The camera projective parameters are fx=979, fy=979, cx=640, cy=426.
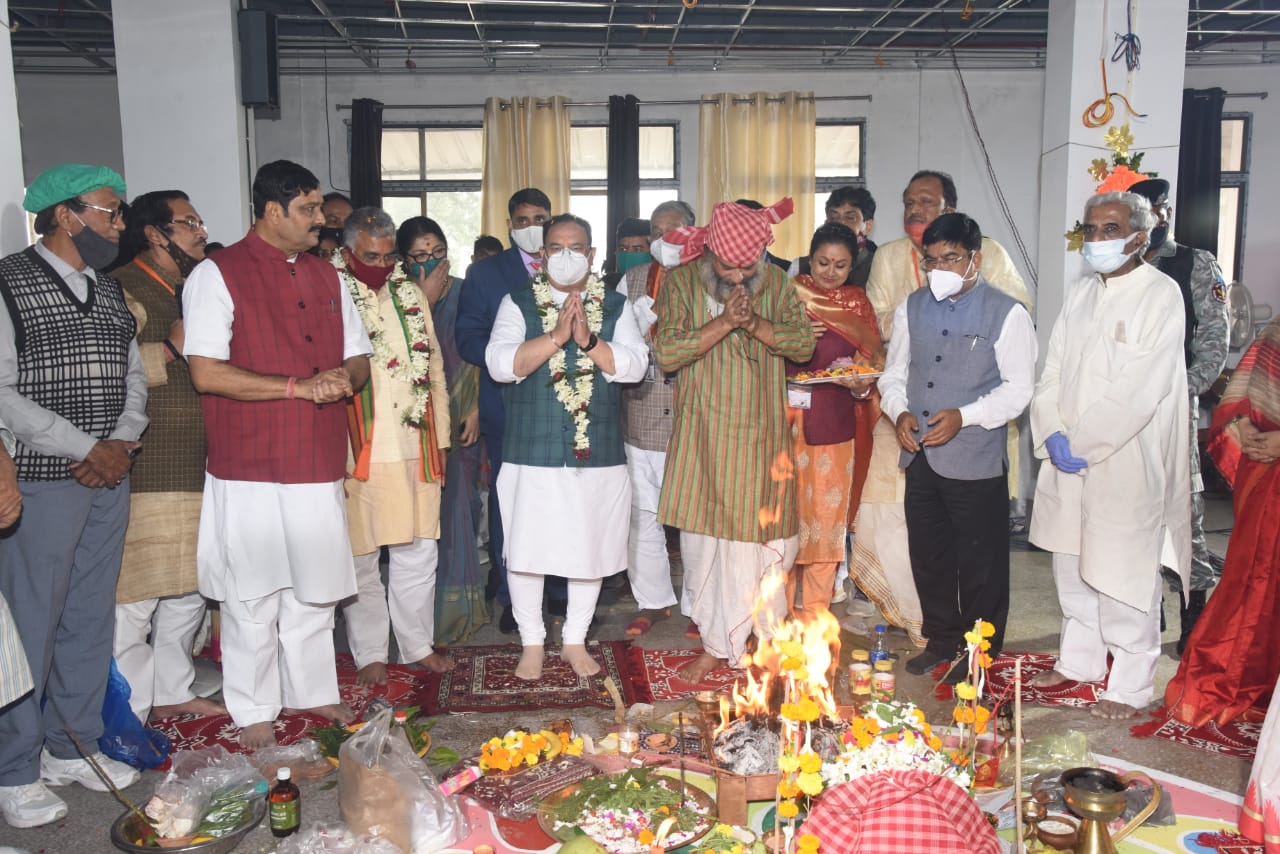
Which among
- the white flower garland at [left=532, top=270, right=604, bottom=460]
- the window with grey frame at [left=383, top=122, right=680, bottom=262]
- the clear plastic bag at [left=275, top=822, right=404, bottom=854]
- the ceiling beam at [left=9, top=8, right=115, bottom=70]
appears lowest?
the clear plastic bag at [left=275, top=822, right=404, bottom=854]

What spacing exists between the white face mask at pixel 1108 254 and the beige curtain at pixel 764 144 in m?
6.09

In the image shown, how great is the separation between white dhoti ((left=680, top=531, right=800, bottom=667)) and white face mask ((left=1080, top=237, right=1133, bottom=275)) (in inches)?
61.9

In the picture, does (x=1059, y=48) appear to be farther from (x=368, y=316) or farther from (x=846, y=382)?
(x=368, y=316)

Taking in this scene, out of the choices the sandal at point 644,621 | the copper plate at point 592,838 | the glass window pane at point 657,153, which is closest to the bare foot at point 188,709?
the copper plate at point 592,838

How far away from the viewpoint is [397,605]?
4168mm

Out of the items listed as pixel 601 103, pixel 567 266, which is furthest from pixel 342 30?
pixel 567 266

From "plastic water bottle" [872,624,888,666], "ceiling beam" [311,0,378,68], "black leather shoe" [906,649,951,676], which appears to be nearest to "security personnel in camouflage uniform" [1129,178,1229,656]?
"black leather shoe" [906,649,951,676]

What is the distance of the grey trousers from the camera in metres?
2.95

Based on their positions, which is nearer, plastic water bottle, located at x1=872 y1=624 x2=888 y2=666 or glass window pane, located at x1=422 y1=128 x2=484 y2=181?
plastic water bottle, located at x1=872 y1=624 x2=888 y2=666

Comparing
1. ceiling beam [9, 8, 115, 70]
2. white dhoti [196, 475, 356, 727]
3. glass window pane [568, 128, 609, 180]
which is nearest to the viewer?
white dhoti [196, 475, 356, 727]

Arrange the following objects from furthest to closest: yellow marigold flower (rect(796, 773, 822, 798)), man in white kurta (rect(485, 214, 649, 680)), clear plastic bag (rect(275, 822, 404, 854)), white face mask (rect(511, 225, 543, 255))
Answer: white face mask (rect(511, 225, 543, 255)) → man in white kurta (rect(485, 214, 649, 680)) → clear plastic bag (rect(275, 822, 404, 854)) → yellow marigold flower (rect(796, 773, 822, 798))

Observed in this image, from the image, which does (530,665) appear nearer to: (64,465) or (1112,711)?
(64,465)

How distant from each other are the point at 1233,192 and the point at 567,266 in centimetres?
926

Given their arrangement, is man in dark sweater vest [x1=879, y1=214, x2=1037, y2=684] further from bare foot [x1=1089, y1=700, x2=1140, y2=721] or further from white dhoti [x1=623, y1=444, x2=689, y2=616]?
white dhoti [x1=623, y1=444, x2=689, y2=616]
